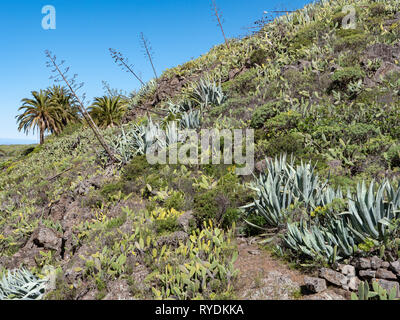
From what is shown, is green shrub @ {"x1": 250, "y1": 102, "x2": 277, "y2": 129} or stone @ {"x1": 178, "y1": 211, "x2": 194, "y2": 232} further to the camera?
green shrub @ {"x1": 250, "y1": 102, "x2": 277, "y2": 129}

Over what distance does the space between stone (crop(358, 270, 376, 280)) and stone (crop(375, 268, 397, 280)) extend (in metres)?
0.05

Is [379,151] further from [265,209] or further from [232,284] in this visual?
[232,284]

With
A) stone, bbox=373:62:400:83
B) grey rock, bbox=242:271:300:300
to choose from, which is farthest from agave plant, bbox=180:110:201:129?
grey rock, bbox=242:271:300:300

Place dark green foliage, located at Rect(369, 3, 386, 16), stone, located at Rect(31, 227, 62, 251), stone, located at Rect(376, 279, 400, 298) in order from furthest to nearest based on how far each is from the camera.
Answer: dark green foliage, located at Rect(369, 3, 386, 16) < stone, located at Rect(31, 227, 62, 251) < stone, located at Rect(376, 279, 400, 298)

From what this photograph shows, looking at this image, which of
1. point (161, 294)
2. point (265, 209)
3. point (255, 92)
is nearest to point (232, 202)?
point (265, 209)

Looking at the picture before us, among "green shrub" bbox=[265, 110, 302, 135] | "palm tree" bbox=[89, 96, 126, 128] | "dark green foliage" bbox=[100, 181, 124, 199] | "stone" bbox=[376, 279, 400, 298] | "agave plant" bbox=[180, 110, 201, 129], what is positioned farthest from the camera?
"palm tree" bbox=[89, 96, 126, 128]

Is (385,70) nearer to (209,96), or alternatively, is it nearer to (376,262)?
(209,96)

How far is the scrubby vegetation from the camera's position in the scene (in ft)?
13.6

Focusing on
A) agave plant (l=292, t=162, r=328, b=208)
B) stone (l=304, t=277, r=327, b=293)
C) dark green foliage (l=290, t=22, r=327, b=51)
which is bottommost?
stone (l=304, t=277, r=327, b=293)

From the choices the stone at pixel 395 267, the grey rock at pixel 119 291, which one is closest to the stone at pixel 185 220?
the grey rock at pixel 119 291

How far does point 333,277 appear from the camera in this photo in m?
3.59

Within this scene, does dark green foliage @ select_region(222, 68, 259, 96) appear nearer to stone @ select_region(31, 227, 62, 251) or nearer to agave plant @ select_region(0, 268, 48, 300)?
stone @ select_region(31, 227, 62, 251)

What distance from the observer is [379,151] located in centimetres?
671

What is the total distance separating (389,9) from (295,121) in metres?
10.3
